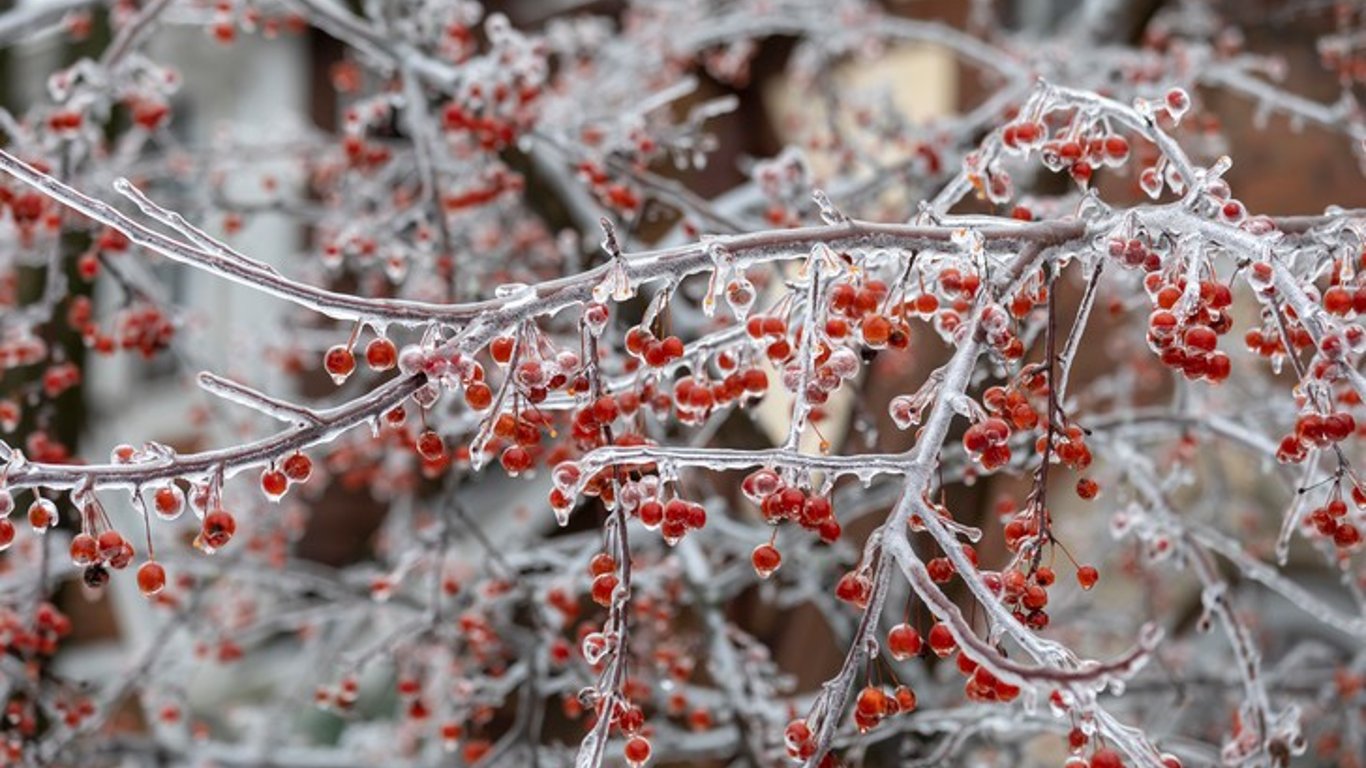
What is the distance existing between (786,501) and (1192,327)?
520 millimetres

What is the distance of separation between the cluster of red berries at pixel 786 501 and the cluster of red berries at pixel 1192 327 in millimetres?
426

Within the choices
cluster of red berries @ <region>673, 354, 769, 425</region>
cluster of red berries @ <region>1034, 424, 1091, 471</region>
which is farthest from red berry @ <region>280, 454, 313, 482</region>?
cluster of red berries @ <region>1034, 424, 1091, 471</region>

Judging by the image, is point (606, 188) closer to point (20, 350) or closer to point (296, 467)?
point (20, 350)

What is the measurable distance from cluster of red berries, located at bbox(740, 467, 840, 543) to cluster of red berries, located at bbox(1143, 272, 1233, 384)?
1.40 ft

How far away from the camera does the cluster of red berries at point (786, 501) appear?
159 centimetres

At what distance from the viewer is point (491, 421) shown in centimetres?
156

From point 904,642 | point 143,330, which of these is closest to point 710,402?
point 904,642

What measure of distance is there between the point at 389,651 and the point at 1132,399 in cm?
397

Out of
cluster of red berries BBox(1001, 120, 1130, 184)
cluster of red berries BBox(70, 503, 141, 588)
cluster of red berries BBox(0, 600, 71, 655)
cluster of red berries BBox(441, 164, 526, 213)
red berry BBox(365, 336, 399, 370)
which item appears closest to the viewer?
cluster of red berries BBox(70, 503, 141, 588)

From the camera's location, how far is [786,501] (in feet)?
5.21

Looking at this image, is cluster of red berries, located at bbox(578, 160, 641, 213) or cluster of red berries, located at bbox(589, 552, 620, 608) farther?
cluster of red berries, located at bbox(578, 160, 641, 213)

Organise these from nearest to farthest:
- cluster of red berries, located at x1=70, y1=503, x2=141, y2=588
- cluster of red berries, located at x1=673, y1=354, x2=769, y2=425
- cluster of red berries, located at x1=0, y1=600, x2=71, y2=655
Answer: cluster of red berries, located at x1=70, y1=503, x2=141, y2=588, cluster of red berries, located at x1=673, y1=354, x2=769, y2=425, cluster of red berries, located at x1=0, y1=600, x2=71, y2=655

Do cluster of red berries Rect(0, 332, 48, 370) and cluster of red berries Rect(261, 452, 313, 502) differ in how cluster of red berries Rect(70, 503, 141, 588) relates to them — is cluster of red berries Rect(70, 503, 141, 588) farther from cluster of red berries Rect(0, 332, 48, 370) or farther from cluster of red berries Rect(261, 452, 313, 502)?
cluster of red berries Rect(0, 332, 48, 370)

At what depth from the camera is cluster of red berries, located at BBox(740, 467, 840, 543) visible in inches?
62.6
